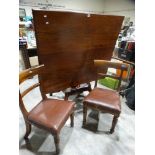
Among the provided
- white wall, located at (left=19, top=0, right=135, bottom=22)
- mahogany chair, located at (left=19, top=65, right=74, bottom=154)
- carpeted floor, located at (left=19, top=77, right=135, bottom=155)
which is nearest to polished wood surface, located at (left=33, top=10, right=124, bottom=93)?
mahogany chair, located at (left=19, top=65, right=74, bottom=154)

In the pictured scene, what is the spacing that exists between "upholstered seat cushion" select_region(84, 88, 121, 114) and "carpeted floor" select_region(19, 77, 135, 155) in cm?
38

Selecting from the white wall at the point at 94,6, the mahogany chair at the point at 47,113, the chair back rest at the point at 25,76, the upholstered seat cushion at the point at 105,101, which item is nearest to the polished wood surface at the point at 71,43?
the chair back rest at the point at 25,76

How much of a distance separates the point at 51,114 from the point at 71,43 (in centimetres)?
86

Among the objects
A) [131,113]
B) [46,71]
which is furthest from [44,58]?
[131,113]

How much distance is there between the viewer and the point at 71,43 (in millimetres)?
1723

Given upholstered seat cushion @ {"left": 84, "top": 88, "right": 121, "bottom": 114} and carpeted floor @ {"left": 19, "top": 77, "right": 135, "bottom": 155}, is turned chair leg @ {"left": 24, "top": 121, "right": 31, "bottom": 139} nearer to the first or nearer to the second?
carpeted floor @ {"left": 19, "top": 77, "right": 135, "bottom": 155}

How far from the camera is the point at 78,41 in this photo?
69.3 inches

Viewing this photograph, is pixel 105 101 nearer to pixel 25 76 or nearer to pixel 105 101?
pixel 105 101

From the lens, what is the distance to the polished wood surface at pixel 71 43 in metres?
1.48

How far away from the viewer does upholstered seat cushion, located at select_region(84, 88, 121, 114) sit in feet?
5.43

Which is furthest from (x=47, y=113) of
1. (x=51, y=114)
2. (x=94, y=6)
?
(x=94, y=6)

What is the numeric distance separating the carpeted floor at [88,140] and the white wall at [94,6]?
580 cm
